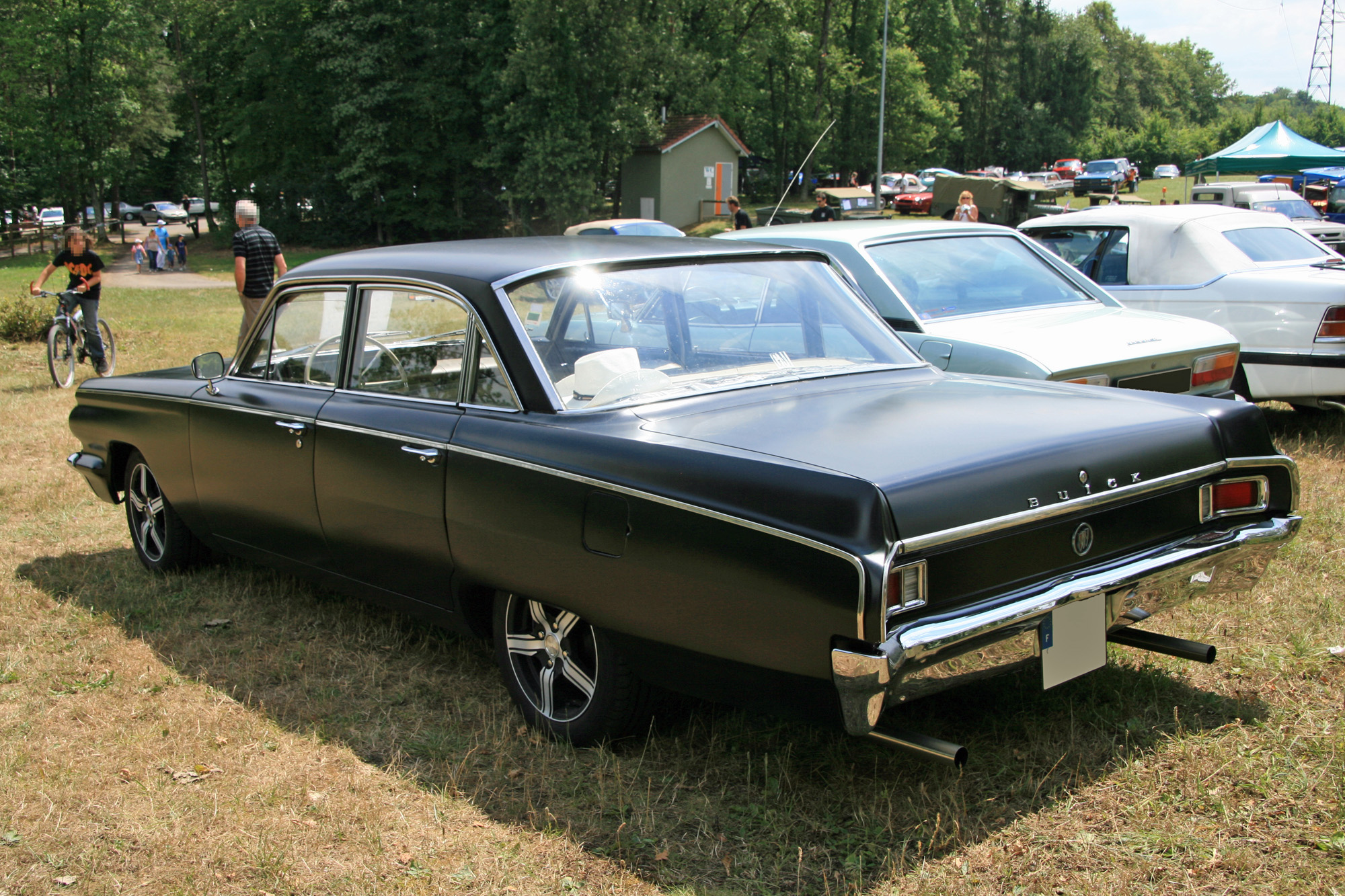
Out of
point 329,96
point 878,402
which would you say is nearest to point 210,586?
point 878,402

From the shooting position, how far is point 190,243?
141ft

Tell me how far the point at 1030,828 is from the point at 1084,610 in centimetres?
58

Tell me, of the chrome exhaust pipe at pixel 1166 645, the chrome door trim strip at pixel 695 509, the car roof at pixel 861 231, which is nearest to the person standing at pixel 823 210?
the car roof at pixel 861 231

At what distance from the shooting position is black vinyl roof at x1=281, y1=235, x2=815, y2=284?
3.62 m

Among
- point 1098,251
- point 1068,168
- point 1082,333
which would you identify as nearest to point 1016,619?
point 1082,333

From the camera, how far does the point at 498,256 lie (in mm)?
3750

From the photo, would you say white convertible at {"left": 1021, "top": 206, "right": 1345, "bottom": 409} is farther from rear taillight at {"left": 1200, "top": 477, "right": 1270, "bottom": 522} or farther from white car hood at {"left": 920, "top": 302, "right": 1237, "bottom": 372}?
rear taillight at {"left": 1200, "top": 477, "right": 1270, "bottom": 522}

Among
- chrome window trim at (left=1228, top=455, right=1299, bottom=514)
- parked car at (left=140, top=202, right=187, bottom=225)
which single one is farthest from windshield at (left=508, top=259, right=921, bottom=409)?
parked car at (left=140, top=202, right=187, bottom=225)

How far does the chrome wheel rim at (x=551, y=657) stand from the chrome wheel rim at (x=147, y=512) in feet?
8.52

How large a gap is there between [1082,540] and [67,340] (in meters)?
11.1

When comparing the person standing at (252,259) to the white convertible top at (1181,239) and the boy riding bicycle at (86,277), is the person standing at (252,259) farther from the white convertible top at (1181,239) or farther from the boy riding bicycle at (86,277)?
the white convertible top at (1181,239)

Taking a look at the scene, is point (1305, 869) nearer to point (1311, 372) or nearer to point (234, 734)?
point (234, 734)

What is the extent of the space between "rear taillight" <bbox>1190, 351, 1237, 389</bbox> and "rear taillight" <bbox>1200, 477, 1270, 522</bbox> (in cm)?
255

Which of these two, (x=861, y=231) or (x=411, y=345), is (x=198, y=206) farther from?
(x=411, y=345)
